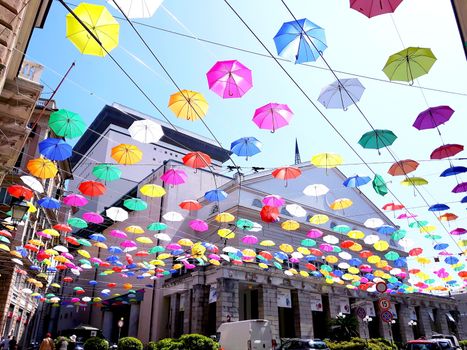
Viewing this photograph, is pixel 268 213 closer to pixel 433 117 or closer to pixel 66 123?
pixel 433 117

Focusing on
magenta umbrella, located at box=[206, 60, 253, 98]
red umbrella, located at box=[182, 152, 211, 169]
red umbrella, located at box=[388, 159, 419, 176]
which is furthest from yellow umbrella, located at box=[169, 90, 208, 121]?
red umbrella, located at box=[388, 159, 419, 176]

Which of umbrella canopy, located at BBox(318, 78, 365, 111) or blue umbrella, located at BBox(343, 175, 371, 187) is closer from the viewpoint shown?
umbrella canopy, located at BBox(318, 78, 365, 111)

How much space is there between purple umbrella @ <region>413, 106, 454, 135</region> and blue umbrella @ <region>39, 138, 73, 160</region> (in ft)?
37.3

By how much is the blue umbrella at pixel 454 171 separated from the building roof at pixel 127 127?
47391 mm

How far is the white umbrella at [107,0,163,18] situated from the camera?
277 inches

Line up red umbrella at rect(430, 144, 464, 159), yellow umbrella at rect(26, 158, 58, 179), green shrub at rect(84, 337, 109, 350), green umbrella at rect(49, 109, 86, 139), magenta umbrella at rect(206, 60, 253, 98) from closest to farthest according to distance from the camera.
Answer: magenta umbrella at rect(206, 60, 253, 98) → green umbrella at rect(49, 109, 86, 139) → red umbrella at rect(430, 144, 464, 159) → yellow umbrella at rect(26, 158, 58, 179) → green shrub at rect(84, 337, 109, 350)

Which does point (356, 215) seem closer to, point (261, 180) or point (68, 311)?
point (261, 180)

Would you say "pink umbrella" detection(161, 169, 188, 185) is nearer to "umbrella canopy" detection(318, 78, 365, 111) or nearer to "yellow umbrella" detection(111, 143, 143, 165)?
"yellow umbrella" detection(111, 143, 143, 165)

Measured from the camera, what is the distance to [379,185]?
1520cm

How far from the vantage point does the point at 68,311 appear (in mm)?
47594

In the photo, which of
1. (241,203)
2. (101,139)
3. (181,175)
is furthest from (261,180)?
(101,139)

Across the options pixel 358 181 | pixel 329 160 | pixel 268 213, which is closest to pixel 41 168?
pixel 268 213

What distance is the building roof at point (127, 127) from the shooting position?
2473 inches

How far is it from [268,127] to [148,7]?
507 centimetres
